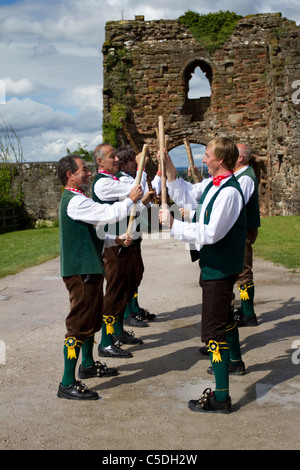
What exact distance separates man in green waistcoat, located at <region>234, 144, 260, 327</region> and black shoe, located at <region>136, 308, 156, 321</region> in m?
1.07

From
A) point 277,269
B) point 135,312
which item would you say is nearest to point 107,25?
point 277,269

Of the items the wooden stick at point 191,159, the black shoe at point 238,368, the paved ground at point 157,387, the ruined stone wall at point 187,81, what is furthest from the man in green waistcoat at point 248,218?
the ruined stone wall at point 187,81

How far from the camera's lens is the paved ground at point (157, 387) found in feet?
12.2

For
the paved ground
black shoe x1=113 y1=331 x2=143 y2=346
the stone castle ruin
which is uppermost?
the stone castle ruin

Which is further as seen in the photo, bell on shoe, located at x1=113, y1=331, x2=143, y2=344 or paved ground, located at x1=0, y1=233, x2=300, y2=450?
bell on shoe, located at x1=113, y1=331, x2=143, y2=344

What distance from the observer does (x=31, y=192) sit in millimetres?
23219

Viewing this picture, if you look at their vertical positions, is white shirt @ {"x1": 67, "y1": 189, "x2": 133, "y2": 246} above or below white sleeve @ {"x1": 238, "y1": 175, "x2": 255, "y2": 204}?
below

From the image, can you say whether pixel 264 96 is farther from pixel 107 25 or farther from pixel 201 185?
pixel 201 185

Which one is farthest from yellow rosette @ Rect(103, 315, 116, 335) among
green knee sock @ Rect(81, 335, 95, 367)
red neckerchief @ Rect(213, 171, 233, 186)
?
red neckerchief @ Rect(213, 171, 233, 186)

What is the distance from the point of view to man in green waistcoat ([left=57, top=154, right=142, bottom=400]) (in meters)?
4.45

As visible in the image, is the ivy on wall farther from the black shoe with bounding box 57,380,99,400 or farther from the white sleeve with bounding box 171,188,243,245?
the black shoe with bounding box 57,380,99,400

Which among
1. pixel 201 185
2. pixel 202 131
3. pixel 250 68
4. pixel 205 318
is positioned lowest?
pixel 205 318

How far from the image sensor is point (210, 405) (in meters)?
4.18
